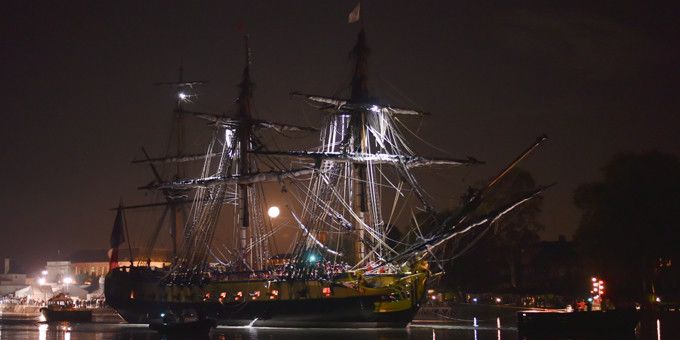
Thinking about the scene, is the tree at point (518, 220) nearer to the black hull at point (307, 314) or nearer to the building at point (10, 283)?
the black hull at point (307, 314)

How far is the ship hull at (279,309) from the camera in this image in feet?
205

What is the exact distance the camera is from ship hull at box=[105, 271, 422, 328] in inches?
2463

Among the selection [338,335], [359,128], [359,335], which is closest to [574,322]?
[359,335]

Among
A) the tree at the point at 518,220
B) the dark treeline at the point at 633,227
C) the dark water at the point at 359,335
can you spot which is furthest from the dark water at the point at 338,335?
the tree at the point at 518,220

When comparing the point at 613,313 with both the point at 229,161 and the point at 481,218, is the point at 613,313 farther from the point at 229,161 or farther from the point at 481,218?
the point at 229,161

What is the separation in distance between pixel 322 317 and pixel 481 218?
15.6m

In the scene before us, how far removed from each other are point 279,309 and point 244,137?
23.0 meters

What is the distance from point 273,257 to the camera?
8650cm

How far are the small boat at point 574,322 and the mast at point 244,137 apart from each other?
38.4 m

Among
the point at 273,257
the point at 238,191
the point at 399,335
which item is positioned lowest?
the point at 399,335

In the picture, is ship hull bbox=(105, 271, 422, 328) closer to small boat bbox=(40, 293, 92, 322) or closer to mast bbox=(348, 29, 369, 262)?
mast bbox=(348, 29, 369, 262)

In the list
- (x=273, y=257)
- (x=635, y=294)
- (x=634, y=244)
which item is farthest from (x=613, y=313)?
(x=273, y=257)

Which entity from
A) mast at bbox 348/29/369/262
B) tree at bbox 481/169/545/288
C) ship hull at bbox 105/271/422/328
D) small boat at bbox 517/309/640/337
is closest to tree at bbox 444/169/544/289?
tree at bbox 481/169/545/288

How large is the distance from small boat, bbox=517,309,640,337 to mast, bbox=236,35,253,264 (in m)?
38.4
